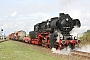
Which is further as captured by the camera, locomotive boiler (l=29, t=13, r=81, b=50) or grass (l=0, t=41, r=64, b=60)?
locomotive boiler (l=29, t=13, r=81, b=50)

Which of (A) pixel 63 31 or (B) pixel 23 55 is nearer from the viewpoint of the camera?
(B) pixel 23 55

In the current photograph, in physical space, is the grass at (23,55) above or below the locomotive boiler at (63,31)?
below

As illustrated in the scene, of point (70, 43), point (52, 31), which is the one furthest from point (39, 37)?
point (70, 43)

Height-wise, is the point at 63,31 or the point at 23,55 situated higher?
the point at 63,31

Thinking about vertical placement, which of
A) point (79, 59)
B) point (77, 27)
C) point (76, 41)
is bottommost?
point (79, 59)

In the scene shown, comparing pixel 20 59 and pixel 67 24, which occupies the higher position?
pixel 67 24

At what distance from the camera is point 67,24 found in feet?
74.4

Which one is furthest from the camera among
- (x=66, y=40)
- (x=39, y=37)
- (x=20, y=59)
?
(x=39, y=37)

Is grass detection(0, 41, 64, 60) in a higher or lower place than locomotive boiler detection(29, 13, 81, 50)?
lower

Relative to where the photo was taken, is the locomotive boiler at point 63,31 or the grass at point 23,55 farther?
the locomotive boiler at point 63,31

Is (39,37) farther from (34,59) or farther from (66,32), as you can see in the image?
(34,59)

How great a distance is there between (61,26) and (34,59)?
8.31 meters

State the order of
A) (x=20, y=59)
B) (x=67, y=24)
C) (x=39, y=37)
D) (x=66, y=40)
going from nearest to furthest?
(x=20, y=59)
(x=66, y=40)
(x=67, y=24)
(x=39, y=37)

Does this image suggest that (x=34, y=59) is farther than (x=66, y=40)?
No
